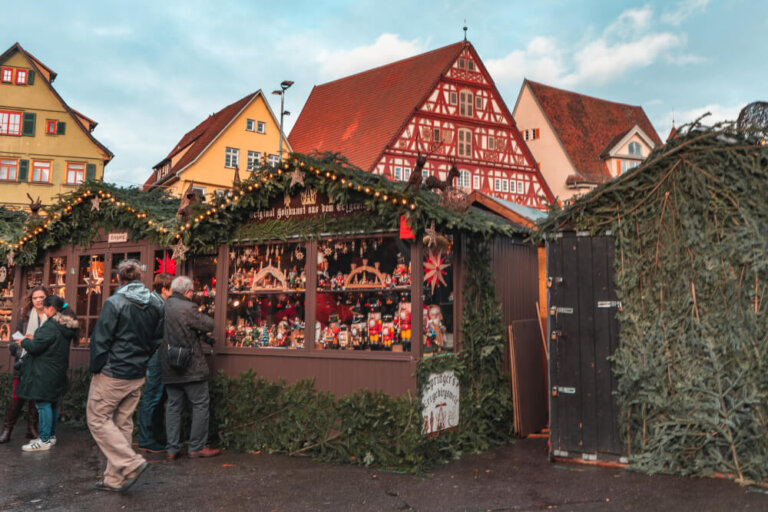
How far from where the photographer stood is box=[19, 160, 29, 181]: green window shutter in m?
32.5

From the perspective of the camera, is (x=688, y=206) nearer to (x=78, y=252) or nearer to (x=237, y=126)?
(x=78, y=252)

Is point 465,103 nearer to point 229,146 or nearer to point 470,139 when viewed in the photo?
point 470,139

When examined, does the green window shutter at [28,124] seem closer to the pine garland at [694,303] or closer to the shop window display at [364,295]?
the shop window display at [364,295]

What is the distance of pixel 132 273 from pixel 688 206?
5.09 metres

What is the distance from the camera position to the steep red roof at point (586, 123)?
38.5m

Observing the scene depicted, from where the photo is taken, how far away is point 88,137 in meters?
34.3

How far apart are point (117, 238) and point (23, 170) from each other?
88.0 feet

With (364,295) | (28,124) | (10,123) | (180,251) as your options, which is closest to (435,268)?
(364,295)

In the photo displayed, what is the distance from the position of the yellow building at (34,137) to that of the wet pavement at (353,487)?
28924mm

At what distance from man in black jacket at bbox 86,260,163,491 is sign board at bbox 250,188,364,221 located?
2244 millimetres

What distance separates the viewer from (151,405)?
7.68 m

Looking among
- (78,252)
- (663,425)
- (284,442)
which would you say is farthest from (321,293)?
(78,252)

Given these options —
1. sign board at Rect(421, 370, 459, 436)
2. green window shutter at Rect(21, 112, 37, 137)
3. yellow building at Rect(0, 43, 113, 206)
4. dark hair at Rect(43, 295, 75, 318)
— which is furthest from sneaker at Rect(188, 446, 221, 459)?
green window shutter at Rect(21, 112, 37, 137)

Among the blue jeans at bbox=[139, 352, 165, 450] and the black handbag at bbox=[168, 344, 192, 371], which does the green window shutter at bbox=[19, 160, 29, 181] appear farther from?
the black handbag at bbox=[168, 344, 192, 371]
